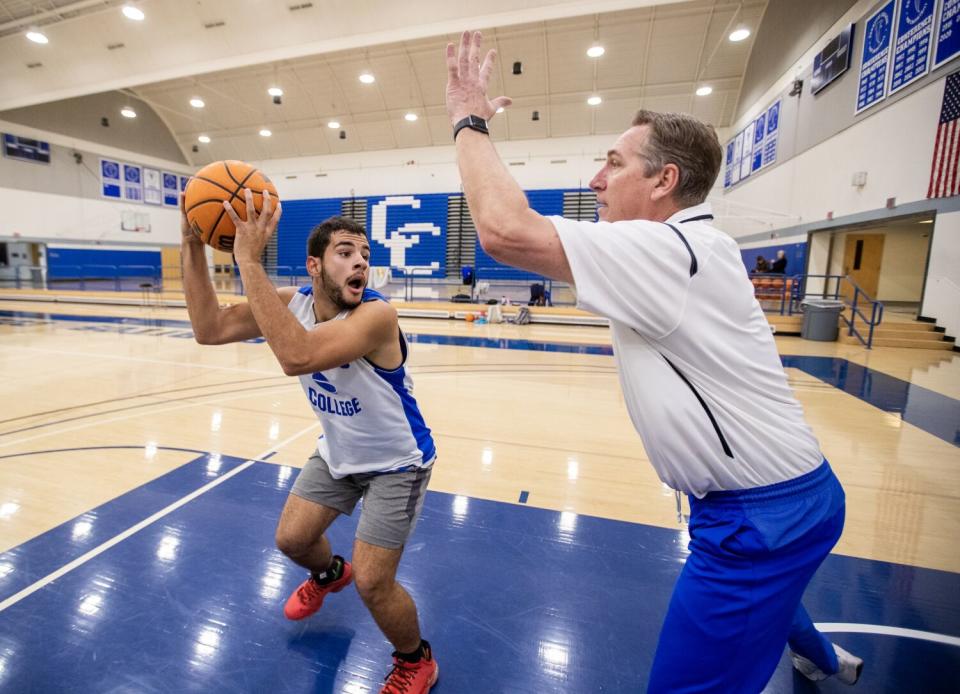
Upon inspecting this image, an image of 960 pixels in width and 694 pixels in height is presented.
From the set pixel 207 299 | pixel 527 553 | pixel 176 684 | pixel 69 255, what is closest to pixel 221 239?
pixel 207 299

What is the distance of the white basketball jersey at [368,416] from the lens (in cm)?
192

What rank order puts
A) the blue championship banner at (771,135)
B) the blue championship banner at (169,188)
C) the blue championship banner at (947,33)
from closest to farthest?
the blue championship banner at (947,33) < the blue championship banner at (771,135) < the blue championship banner at (169,188)

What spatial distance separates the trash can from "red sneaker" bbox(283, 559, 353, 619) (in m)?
10.7

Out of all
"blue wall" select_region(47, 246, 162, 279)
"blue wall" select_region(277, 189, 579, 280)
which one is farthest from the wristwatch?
"blue wall" select_region(47, 246, 162, 279)

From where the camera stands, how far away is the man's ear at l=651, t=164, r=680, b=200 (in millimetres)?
1167

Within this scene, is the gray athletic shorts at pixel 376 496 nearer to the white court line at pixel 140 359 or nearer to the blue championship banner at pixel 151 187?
the white court line at pixel 140 359

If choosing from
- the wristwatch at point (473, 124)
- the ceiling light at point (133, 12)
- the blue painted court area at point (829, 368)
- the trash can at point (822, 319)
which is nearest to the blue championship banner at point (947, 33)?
the trash can at point (822, 319)

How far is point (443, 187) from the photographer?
21.0 m

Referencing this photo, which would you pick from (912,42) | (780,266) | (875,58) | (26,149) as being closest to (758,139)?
(780,266)

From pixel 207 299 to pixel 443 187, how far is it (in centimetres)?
2004

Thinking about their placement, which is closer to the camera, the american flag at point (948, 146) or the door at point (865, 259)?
the american flag at point (948, 146)

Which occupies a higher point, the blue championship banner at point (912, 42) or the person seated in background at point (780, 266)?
the blue championship banner at point (912, 42)

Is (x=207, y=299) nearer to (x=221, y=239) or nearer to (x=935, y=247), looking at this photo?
(x=221, y=239)

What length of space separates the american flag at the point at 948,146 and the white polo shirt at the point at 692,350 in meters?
10.7
